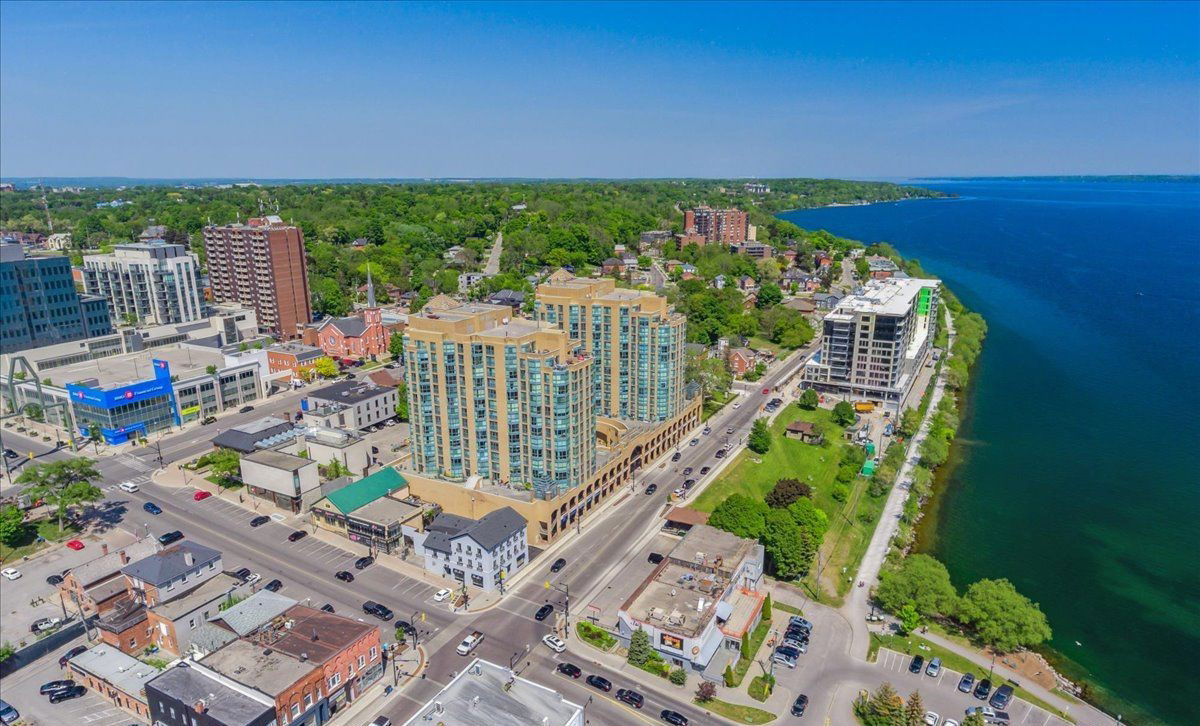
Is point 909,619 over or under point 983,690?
over

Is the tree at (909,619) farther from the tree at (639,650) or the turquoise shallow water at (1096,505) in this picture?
the tree at (639,650)

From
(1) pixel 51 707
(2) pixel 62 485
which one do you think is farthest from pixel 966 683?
(2) pixel 62 485

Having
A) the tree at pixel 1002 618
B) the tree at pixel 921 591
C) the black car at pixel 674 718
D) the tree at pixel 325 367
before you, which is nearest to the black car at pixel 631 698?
the black car at pixel 674 718

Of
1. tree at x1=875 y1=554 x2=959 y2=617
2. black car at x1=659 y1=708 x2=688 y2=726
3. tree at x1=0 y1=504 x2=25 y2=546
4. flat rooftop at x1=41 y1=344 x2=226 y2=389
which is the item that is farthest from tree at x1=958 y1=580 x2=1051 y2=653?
flat rooftop at x1=41 y1=344 x2=226 y2=389

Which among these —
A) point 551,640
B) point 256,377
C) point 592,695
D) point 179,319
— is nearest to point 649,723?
point 592,695

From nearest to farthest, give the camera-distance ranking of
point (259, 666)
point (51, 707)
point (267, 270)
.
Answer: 1. point (259, 666)
2. point (51, 707)
3. point (267, 270)

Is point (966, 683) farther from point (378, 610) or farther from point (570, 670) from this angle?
point (378, 610)

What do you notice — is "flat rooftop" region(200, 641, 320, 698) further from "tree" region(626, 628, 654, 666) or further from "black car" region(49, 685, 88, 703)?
"tree" region(626, 628, 654, 666)
